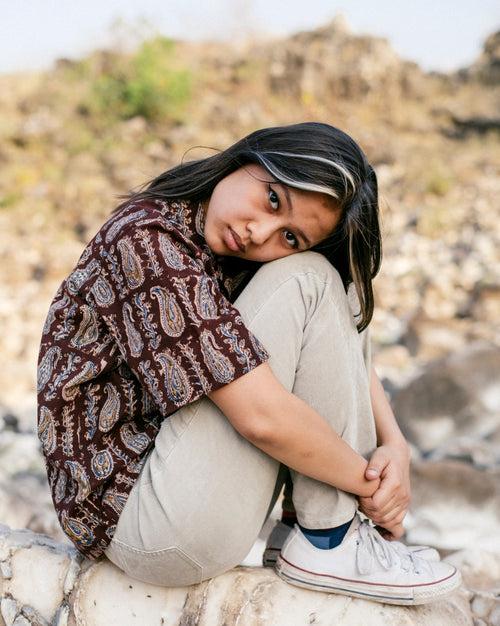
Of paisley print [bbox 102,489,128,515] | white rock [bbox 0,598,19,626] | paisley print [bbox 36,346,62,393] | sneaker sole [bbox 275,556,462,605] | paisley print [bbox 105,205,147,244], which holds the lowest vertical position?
white rock [bbox 0,598,19,626]

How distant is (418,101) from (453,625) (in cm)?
1248

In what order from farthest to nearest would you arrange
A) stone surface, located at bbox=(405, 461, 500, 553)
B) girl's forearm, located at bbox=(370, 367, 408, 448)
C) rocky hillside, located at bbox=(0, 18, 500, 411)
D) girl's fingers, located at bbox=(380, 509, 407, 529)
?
1. rocky hillside, located at bbox=(0, 18, 500, 411)
2. stone surface, located at bbox=(405, 461, 500, 553)
3. girl's forearm, located at bbox=(370, 367, 408, 448)
4. girl's fingers, located at bbox=(380, 509, 407, 529)

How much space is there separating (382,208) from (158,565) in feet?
5.13

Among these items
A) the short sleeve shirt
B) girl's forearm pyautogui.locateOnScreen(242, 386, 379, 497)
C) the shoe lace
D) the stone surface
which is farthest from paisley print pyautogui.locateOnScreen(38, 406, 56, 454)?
the stone surface

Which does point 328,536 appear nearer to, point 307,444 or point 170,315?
→ point 307,444

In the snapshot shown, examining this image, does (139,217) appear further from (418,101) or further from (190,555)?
(418,101)

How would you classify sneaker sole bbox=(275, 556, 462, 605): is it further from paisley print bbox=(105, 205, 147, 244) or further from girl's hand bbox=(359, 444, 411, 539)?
paisley print bbox=(105, 205, 147, 244)

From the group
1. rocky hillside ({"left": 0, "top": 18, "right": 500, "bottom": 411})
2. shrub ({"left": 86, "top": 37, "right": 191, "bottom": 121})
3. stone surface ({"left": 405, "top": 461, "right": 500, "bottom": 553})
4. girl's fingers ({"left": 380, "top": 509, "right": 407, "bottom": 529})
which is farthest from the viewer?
shrub ({"left": 86, "top": 37, "right": 191, "bottom": 121})

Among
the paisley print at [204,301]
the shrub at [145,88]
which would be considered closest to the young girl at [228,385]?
the paisley print at [204,301]

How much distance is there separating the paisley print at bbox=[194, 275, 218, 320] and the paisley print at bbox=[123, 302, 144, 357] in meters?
0.11

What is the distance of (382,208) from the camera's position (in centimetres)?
246

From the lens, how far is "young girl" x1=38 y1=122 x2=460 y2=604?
1.16m

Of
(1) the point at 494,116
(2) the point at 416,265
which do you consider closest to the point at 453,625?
(2) the point at 416,265

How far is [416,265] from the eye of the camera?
7336mm
